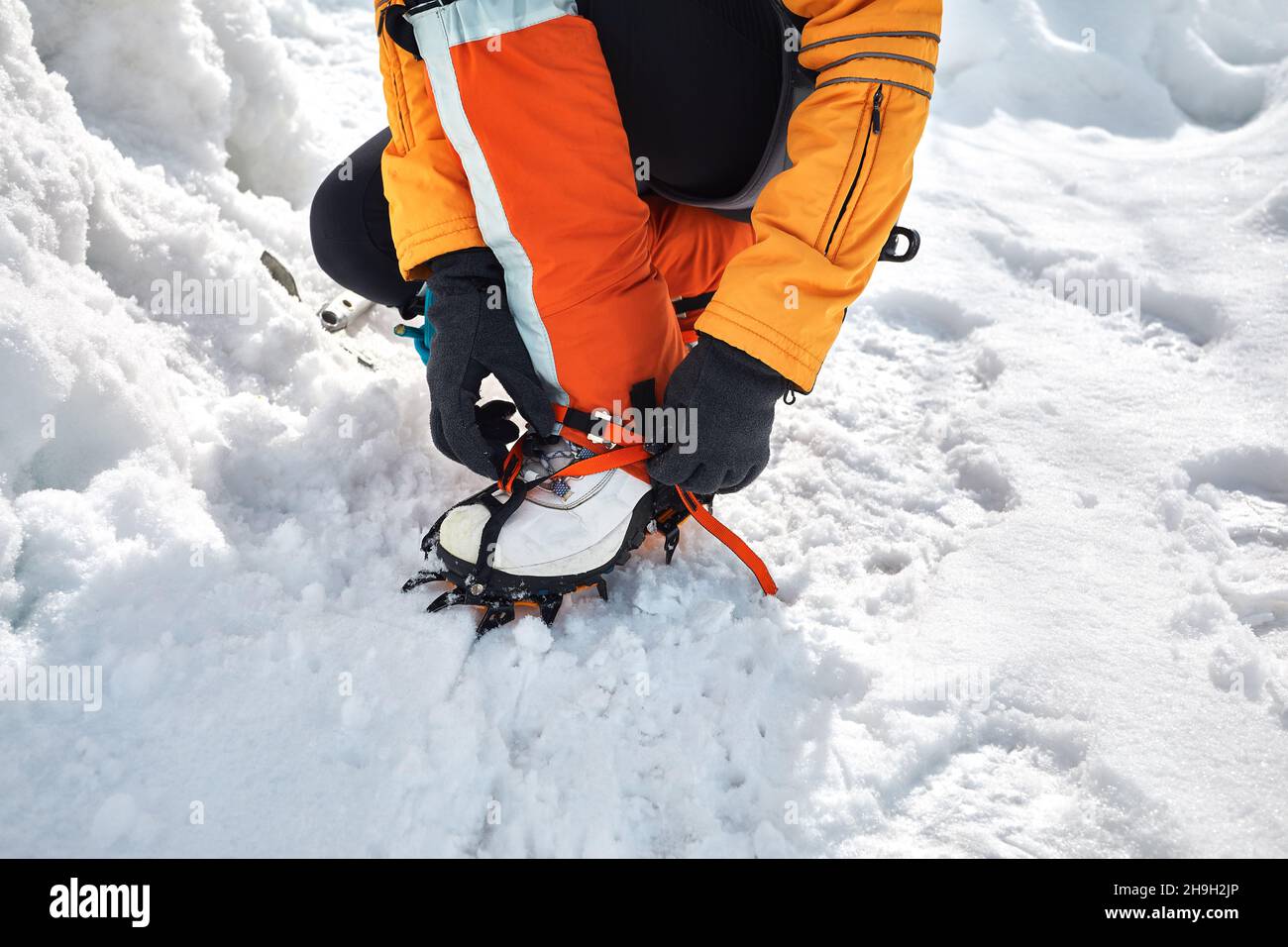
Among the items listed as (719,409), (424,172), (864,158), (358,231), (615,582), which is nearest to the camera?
(864,158)

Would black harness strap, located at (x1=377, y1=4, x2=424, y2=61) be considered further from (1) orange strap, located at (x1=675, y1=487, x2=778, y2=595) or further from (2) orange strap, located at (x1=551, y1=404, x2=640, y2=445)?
(1) orange strap, located at (x1=675, y1=487, x2=778, y2=595)

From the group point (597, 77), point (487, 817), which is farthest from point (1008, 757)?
point (597, 77)

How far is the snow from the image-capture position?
1.08 metres

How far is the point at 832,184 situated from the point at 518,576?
749 mm

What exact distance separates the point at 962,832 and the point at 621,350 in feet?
2.72

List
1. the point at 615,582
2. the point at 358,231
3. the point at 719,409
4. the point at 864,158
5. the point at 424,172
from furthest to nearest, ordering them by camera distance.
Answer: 1. the point at 358,231
2. the point at 615,582
3. the point at 424,172
4. the point at 719,409
5. the point at 864,158

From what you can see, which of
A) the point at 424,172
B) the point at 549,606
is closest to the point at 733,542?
the point at 549,606

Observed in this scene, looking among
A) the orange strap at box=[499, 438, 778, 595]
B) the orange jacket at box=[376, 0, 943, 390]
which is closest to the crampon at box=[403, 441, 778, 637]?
the orange strap at box=[499, 438, 778, 595]

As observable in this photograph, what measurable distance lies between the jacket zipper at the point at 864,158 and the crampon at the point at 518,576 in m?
0.45

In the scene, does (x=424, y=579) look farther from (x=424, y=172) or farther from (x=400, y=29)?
(x=400, y=29)

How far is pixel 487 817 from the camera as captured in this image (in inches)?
42.8

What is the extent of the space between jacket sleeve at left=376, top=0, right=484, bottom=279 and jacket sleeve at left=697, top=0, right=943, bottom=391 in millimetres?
453

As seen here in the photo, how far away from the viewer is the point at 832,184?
3.73 feet

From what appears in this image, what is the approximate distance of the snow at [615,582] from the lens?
1.08 m
